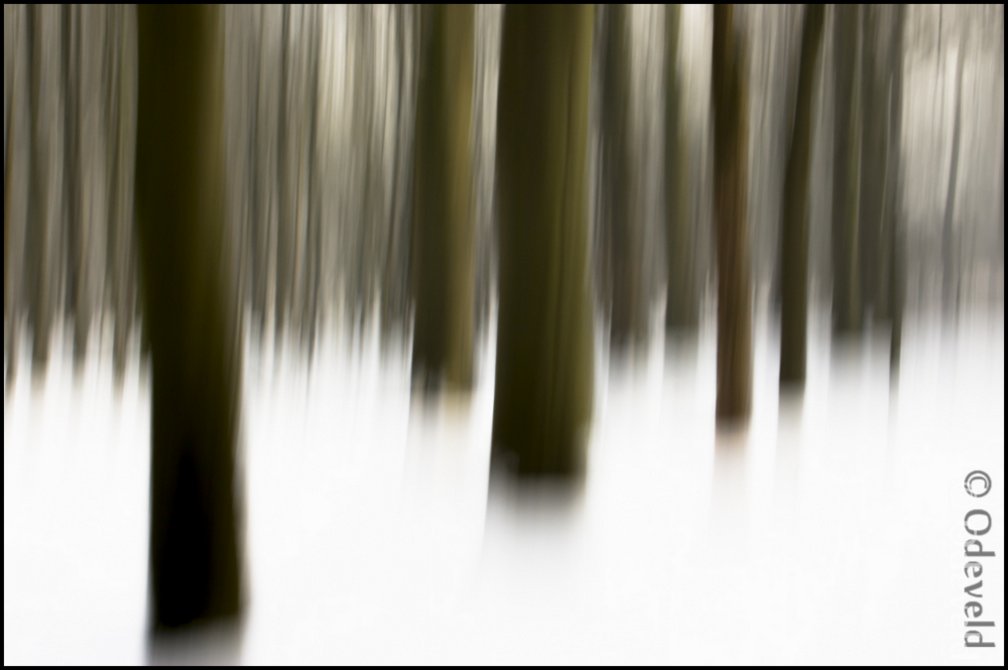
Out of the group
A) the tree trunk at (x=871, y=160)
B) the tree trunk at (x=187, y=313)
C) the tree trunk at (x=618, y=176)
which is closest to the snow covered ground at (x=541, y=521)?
the tree trunk at (x=187, y=313)

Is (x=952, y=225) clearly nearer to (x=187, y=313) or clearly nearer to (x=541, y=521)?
(x=541, y=521)

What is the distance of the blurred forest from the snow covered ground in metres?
0.09

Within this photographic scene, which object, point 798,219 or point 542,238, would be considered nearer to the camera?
point 542,238

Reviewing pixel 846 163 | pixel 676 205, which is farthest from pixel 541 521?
pixel 846 163

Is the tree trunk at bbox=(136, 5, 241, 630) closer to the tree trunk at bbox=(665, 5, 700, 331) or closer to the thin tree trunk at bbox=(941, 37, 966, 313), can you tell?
the tree trunk at bbox=(665, 5, 700, 331)

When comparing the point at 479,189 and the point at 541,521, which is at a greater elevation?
the point at 479,189

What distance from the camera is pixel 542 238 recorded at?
96 centimetres

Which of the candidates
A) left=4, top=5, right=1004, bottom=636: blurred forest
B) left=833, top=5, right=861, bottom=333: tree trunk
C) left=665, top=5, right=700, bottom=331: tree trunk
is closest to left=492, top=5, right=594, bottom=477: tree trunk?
left=4, top=5, right=1004, bottom=636: blurred forest

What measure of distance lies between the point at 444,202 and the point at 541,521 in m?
0.56

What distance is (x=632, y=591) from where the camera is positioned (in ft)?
3.00

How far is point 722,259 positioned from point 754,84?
34 centimetres

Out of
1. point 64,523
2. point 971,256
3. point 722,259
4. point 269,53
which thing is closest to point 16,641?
point 64,523

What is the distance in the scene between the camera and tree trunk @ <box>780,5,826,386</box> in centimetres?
125

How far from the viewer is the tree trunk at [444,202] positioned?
117 cm
